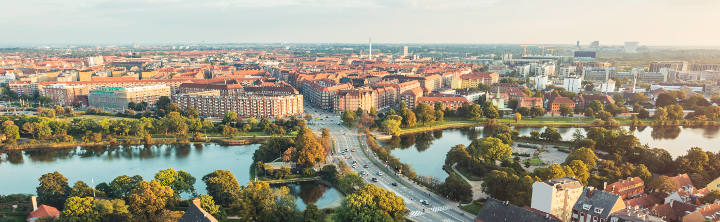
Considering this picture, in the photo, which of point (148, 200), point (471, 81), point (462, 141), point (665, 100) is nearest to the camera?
point (148, 200)

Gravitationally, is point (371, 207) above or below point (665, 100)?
below

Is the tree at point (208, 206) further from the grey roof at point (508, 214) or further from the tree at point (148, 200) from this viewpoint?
the grey roof at point (508, 214)

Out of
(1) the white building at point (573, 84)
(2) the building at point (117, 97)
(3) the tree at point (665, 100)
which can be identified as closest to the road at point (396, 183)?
(2) the building at point (117, 97)

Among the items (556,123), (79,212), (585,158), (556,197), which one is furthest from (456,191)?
(556,123)

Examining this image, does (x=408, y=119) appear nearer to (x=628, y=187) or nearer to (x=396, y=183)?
(x=396, y=183)

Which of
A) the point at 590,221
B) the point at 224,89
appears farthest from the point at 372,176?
the point at 224,89

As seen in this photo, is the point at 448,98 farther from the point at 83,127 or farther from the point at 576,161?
the point at 83,127
